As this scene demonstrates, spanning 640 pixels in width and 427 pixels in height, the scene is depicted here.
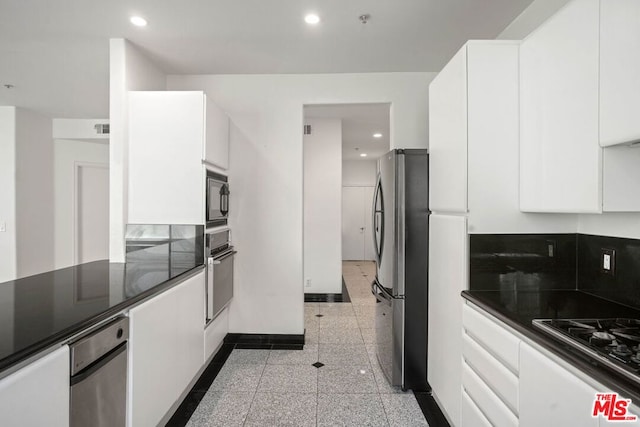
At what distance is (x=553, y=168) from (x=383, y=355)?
187cm

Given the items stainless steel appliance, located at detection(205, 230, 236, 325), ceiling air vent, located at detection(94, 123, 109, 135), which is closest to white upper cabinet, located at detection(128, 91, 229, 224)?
stainless steel appliance, located at detection(205, 230, 236, 325)

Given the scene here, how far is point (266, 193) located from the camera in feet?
10.4

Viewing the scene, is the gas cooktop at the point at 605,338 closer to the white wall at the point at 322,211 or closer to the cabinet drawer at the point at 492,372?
the cabinet drawer at the point at 492,372

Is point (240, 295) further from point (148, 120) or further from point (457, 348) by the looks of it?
point (457, 348)

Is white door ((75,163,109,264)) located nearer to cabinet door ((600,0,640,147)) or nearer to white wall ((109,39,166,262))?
white wall ((109,39,166,262))

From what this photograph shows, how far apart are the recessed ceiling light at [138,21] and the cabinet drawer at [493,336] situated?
282cm

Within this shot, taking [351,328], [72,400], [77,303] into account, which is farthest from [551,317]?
[351,328]

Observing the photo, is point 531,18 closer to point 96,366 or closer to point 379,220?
point 379,220

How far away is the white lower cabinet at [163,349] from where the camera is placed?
151 centimetres

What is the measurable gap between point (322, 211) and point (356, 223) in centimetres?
393

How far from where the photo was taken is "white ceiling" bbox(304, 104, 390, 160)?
411cm

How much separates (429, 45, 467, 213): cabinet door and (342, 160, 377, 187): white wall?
648 cm

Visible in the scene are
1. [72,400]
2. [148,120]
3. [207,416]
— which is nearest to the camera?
[72,400]

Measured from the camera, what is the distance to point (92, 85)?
3.66m
